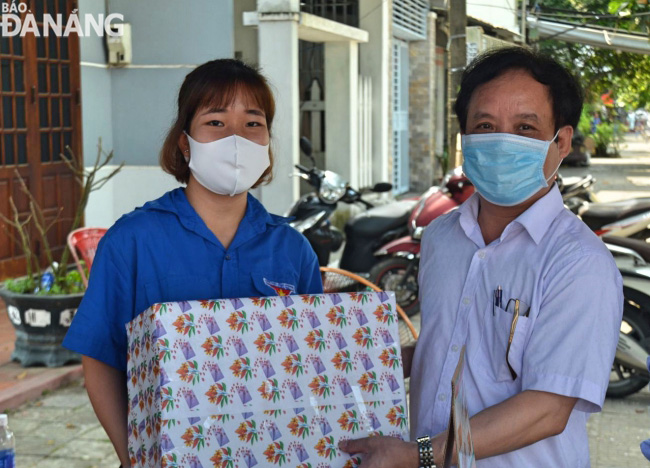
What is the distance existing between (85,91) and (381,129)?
5849mm

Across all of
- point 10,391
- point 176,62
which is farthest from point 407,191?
point 10,391

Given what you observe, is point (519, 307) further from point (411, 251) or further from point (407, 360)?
point (411, 251)

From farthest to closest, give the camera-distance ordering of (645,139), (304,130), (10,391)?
(645,139)
(304,130)
(10,391)

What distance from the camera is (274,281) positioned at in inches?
90.6

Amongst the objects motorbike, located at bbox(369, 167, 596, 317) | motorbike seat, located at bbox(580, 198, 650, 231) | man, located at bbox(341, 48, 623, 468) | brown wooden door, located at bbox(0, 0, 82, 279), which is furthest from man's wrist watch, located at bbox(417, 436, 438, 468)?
brown wooden door, located at bbox(0, 0, 82, 279)

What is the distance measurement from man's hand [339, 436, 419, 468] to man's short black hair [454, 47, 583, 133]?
822 millimetres

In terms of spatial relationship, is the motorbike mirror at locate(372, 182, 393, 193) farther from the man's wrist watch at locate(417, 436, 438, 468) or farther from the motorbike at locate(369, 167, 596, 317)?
the man's wrist watch at locate(417, 436, 438, 468)

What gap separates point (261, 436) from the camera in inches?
73.7

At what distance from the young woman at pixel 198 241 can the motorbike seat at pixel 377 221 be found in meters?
5.35

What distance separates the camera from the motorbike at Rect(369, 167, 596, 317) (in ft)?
24.2

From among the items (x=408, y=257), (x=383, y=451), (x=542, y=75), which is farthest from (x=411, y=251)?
(x=383, y=451)

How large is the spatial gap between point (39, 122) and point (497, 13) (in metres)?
14.4

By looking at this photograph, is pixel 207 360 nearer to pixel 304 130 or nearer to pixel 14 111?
pixel 14 111

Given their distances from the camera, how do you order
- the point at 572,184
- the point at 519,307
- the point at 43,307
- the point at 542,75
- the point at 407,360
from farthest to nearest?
the point at 572,184
the point at 43,307
the point at 407,360
the point at 542,75
the point at 519,307
